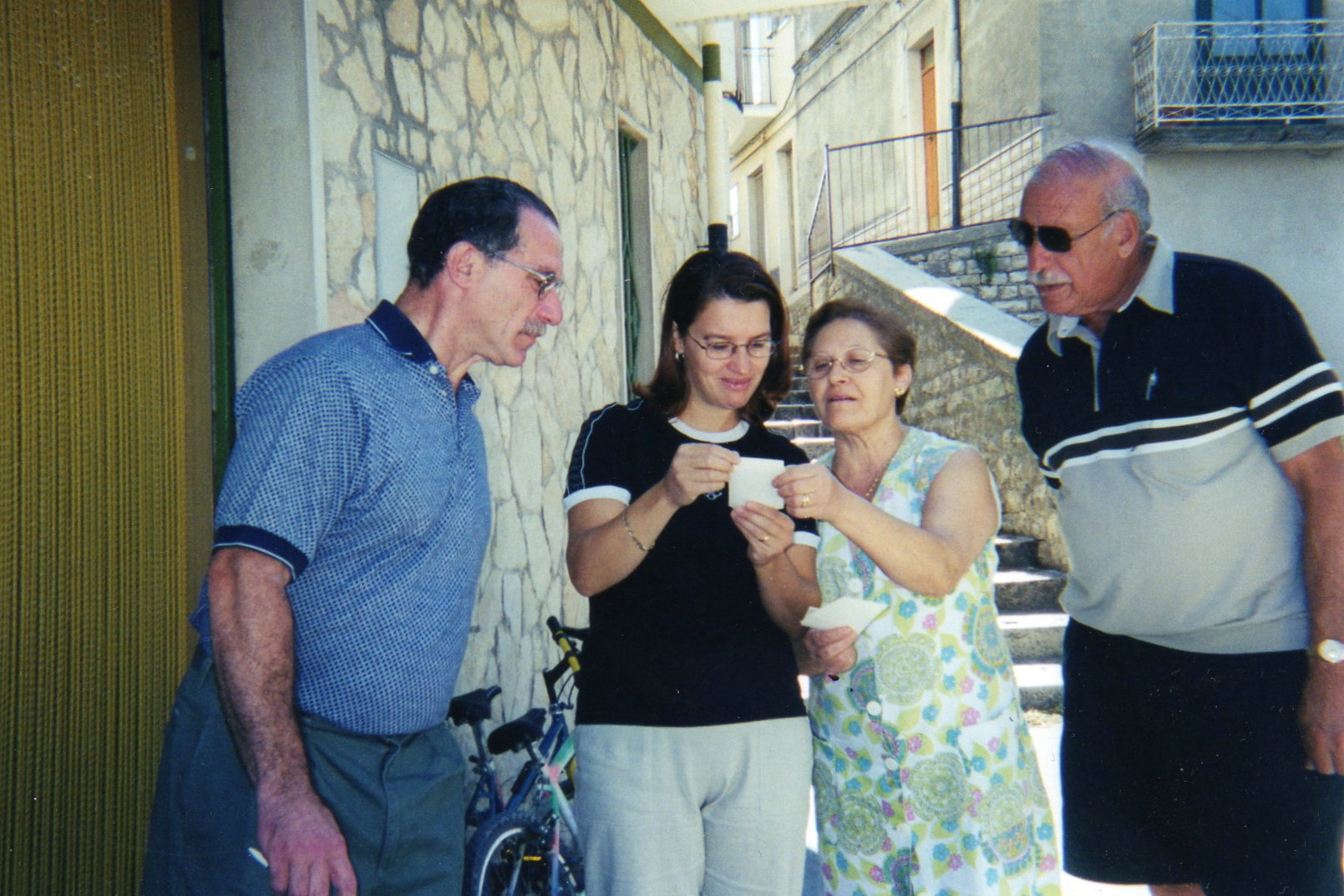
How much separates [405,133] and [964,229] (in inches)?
364

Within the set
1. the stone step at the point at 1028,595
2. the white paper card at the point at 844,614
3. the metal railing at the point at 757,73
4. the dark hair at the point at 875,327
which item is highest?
the metal railing at the point at 757,73

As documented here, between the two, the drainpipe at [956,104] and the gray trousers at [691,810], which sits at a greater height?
the drainpipe at [956,104]

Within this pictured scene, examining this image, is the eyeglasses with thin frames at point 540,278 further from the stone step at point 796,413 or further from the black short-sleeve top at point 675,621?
the stone step at point 796,413

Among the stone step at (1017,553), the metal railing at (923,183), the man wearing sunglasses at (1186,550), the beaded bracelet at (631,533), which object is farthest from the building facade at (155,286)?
the metal railing at (923,183)

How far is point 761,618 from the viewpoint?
214 cm

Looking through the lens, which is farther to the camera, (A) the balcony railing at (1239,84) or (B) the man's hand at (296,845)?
(A) the balcony railing at (1239,84)

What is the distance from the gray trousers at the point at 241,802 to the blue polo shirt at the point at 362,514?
51 mm

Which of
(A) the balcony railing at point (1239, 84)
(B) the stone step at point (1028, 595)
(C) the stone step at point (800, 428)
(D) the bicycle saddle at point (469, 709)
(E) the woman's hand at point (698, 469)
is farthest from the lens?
(A) the balcony railing at point (1239, 84)

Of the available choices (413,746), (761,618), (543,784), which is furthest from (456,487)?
(543,784)

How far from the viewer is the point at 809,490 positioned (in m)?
1.94

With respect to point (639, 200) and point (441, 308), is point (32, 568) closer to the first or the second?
point (441, 308)

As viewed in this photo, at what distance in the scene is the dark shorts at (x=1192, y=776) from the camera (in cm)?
213

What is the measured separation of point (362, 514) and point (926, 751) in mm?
1230

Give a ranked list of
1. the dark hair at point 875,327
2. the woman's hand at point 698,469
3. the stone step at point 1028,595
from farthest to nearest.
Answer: the stone step at point 1028,595 < the dark hair at point 875,327 < the woman's hand at point 698,469
